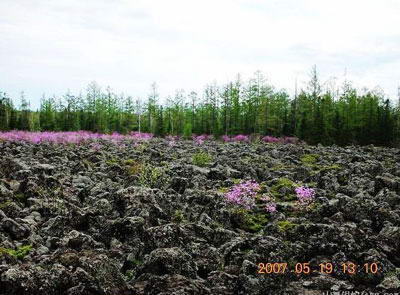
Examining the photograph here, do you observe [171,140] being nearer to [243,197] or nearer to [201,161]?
[201,161]

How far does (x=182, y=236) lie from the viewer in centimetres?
675

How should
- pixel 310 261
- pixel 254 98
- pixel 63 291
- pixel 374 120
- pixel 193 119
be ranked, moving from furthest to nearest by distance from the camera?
1. pixel 193 119
2. pixel 254 98
3. pixel 374 120
4. pixel 310 261
5. pixel 63 291

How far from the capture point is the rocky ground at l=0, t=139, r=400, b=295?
526 centimetres

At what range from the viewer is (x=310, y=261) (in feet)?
20.5

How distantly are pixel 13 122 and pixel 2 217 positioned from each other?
68.4 meters

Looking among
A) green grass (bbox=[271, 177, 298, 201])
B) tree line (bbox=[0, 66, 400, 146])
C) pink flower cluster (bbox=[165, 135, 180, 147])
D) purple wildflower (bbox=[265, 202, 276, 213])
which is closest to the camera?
purple wildflower (bbox=[265, 202, 276, 213])

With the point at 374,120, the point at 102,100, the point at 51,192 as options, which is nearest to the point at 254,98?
the point at 374,120

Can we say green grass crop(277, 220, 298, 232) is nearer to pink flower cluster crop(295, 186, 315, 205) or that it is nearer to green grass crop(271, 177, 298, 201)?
pink flower cluster crop(295, 186, 315, 205)

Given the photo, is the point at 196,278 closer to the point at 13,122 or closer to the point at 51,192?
the point at 51,192

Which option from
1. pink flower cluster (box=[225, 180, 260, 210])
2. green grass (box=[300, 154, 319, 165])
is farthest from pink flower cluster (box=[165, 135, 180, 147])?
pink flower cluster (box=[225, 180, 260, 210])

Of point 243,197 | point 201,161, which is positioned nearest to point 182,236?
point 243,197
